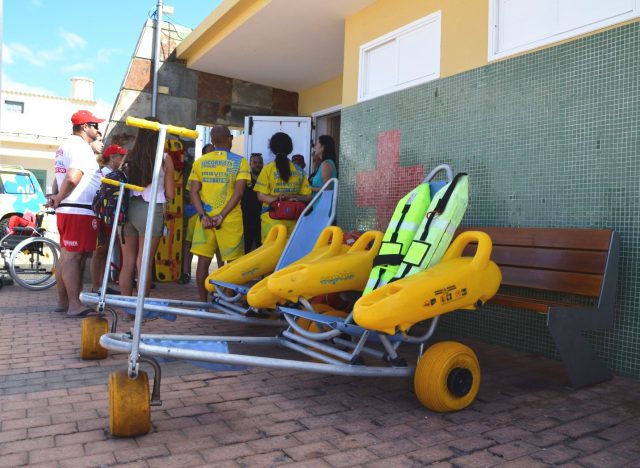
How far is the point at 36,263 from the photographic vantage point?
273 inches

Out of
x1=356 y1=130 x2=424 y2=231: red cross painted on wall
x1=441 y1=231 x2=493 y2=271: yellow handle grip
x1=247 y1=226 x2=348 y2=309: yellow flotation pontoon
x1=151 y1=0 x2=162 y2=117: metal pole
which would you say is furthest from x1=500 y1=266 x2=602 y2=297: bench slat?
x1=151 y1=0 x2=162 y2=117: metal pole

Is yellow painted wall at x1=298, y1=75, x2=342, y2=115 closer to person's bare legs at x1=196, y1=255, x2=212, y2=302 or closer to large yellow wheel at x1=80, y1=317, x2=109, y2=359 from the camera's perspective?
person's bare legs at x1=196, y1=255, x2=212, y2=302

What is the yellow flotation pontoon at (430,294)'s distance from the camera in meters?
2.54

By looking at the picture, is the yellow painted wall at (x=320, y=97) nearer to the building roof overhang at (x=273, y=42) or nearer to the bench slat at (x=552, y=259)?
the building roof overhang at (x=273, y=42)

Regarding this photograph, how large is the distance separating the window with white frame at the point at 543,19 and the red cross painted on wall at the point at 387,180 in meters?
1.36

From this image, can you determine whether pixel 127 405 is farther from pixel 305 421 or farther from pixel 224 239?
pixel 224 239

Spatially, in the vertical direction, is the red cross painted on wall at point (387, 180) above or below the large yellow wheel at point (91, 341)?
above

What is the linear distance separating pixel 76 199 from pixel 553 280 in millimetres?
3930

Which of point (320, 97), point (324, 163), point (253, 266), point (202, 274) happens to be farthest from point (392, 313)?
point (320, 97)

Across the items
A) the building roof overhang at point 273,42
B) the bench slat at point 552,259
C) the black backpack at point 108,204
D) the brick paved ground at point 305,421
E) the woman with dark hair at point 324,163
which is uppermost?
the building roof overhang at point 273,42

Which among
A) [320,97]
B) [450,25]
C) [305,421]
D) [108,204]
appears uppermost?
[320,97]

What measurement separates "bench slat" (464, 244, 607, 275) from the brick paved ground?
71 cm

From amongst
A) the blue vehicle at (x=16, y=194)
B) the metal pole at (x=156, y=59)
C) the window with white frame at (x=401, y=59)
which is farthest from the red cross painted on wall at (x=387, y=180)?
the blue vehicle at (x=16, y=194)

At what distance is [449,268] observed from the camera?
2719 millimetres
